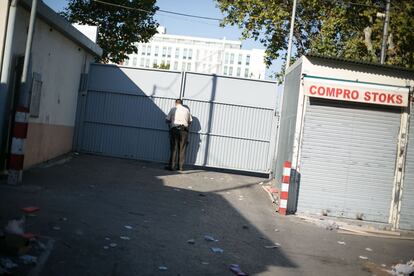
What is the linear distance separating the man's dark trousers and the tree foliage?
1061 centimetres

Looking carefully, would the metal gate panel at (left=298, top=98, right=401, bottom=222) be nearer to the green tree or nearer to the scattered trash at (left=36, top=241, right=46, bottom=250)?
the scattered trash at (left=36, top=241, right=46, bottom=250)

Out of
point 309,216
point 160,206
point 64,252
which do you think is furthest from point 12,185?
point 309,216

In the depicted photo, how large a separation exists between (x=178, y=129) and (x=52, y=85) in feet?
13.5

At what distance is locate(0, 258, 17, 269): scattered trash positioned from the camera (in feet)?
→ 14.4

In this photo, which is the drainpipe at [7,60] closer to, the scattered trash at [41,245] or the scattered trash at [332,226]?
the scattered trash at [41,245]

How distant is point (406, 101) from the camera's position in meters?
10.1

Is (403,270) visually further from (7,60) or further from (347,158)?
(7,60)

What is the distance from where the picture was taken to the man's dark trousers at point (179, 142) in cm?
1419

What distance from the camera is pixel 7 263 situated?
14.5ft

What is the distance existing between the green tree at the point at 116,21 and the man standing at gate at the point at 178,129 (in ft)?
45.8

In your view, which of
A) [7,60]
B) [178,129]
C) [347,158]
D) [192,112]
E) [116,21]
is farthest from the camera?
[116,21]

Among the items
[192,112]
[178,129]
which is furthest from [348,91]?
[192,112]

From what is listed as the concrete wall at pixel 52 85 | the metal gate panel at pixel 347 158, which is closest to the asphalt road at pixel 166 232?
the concrete wall at pixel 52 85

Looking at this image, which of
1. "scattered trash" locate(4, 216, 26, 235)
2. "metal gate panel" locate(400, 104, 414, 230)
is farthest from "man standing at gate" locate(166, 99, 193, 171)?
"scattered trash" locate(4, 216, 26, 235)
